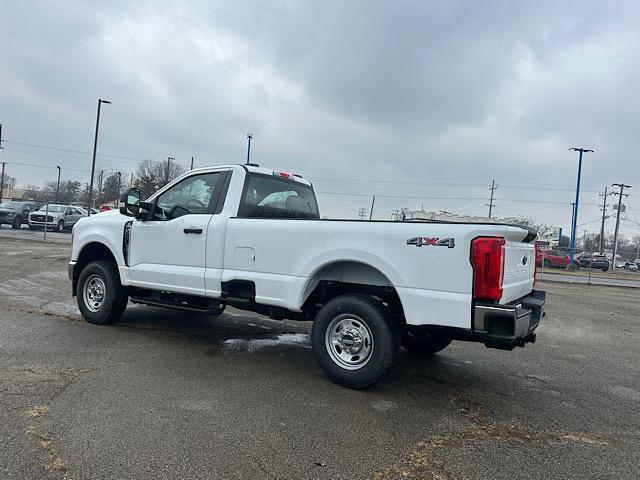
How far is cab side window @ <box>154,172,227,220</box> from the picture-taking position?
18.5 ft

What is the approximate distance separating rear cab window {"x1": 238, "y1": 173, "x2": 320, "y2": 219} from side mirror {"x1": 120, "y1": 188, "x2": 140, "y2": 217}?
146 centimetres

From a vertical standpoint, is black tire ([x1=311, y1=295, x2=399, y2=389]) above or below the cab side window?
below

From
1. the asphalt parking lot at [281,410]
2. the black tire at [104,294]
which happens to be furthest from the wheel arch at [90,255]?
the asphalt parking lot at [281,410]

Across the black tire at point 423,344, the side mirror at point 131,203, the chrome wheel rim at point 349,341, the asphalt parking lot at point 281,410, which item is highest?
the side mirror at point 131,203

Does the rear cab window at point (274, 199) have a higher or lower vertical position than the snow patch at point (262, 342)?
higher

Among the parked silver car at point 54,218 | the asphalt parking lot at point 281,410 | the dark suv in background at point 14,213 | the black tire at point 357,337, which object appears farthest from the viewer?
the parked silver car at point 54,218

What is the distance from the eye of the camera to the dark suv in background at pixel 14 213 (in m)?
29.0

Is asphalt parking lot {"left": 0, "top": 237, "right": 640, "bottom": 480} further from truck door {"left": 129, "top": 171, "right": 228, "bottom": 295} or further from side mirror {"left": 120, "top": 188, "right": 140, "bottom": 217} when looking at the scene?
side mirror {"left": 120, "top": 188, "right": 140, "bottom": 217}

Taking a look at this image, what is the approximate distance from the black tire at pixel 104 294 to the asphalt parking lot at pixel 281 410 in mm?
199

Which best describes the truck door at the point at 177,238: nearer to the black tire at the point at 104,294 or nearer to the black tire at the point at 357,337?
the black tire at the point at 104,294

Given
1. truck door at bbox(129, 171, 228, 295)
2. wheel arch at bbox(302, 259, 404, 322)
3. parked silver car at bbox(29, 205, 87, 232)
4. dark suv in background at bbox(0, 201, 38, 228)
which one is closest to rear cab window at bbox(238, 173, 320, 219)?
truck door at bbox(129, 171, 228, 295)

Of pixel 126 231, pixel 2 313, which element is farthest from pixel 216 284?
pixel 2 313

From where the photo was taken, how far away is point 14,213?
29266 millimetres

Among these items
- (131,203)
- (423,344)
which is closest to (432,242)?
(423,344)
